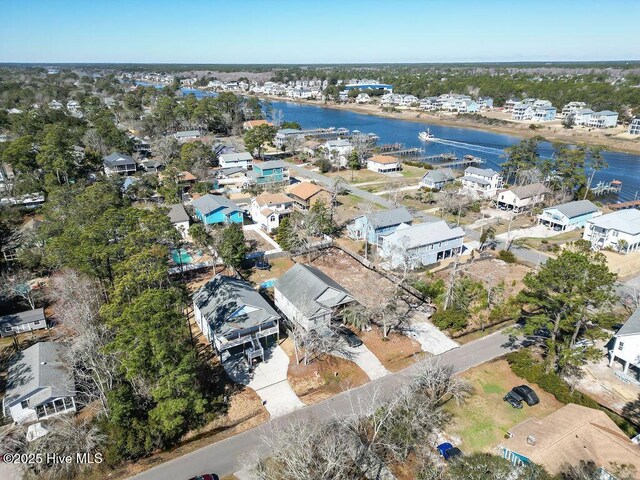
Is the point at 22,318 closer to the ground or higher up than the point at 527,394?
higher up

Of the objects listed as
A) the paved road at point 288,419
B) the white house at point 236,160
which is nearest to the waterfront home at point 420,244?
the paved road at point 288,419

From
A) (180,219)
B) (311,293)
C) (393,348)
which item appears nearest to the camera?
(393,348)

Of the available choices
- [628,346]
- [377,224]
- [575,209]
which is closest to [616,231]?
[575,209]

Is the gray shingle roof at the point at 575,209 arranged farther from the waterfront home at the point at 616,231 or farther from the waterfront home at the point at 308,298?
the waterfront home at the point at 308,298

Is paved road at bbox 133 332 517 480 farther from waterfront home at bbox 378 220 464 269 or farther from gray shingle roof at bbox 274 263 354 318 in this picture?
waterfront home at bbox 378 220 464 269

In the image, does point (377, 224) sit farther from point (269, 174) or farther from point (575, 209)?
point (269, 174)
